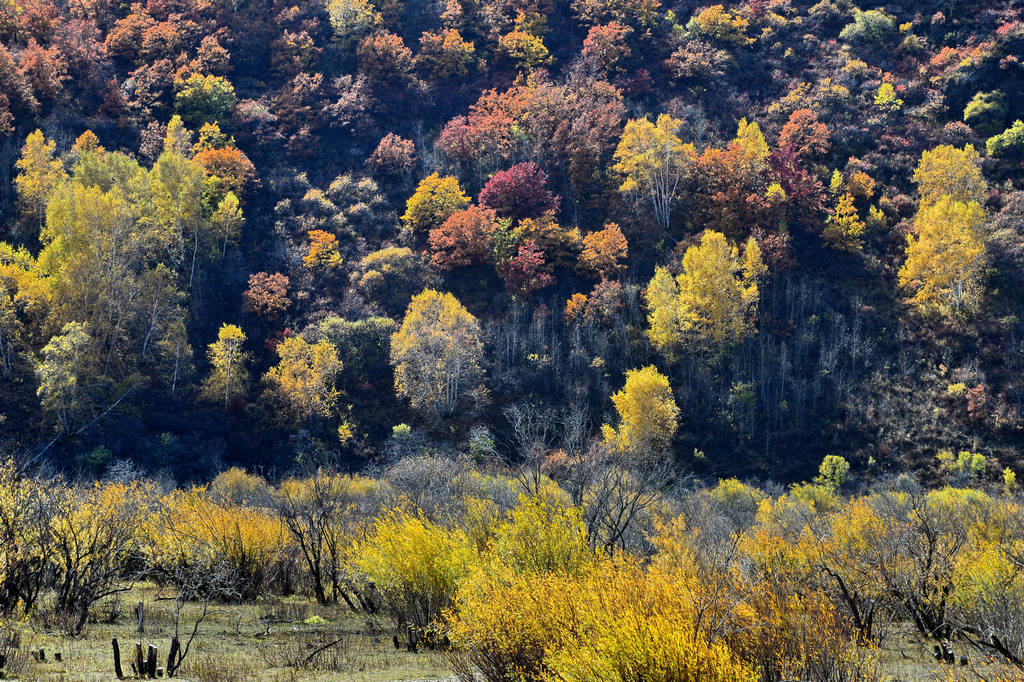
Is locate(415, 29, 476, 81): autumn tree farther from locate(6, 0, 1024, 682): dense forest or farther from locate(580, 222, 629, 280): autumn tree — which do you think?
locate(580, 222, 629, 280): autumn tree

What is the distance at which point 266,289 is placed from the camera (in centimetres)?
6638

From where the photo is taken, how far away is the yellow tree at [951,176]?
64.9 m

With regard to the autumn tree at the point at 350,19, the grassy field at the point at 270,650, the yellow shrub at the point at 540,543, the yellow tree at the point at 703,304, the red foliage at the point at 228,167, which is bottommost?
the grassy field at the point at 270,650

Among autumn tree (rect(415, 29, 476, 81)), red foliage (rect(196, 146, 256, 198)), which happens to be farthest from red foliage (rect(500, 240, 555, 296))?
autumn tree (rect(415, 29, 476, 81))

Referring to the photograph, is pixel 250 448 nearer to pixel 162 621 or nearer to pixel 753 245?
pixel 162 621

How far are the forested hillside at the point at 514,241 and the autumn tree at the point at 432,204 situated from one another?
0.97ft

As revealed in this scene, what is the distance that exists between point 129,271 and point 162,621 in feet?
126

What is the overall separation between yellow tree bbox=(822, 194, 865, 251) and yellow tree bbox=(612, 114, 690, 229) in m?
13.1

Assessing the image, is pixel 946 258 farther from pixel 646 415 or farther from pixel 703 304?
A: pixel 646 415

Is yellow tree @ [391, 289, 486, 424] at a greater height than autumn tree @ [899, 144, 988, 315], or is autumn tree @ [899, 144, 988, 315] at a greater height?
autumn tree @ [899, 144, 988, 315]

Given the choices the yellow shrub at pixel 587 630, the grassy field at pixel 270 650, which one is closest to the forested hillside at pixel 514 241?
the grassy field at pixel 270 650

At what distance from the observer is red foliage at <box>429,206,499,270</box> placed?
68.9 metres

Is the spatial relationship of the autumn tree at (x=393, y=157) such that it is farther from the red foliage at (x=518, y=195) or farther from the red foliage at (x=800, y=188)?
the red foliage at (x=800, y=188)

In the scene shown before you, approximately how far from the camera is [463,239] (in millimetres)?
69188
